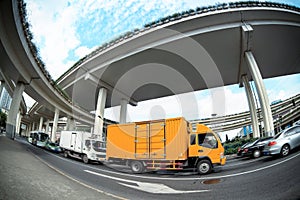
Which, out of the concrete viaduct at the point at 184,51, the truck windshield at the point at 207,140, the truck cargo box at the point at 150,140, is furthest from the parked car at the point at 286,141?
the concrete viaduct at the point at 184,51

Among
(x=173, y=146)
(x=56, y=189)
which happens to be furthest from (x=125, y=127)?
(x=56, y=189)

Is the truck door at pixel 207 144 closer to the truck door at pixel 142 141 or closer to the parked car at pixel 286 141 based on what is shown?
the truck door at pixel 142 141

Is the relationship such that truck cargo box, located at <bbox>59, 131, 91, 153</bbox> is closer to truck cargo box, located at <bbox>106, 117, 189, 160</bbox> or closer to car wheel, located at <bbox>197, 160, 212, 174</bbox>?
truck cargo box, located at <bbox>106, 117, 189, 160</bbox>

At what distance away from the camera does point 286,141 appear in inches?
37.9

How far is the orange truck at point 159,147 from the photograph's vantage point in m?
1.70

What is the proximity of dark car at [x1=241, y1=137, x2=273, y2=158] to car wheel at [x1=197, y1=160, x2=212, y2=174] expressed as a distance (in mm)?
388

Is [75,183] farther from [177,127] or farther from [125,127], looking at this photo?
[177,127]

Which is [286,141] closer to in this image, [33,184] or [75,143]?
[33,184]

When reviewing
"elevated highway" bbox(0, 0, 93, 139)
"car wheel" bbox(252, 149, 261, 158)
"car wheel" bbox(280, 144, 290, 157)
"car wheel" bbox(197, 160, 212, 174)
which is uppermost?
"elevated highway" bbox(0, 0, 93, 139)

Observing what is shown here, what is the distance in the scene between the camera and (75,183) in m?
0.98

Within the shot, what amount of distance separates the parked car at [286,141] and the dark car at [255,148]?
13 centimetres

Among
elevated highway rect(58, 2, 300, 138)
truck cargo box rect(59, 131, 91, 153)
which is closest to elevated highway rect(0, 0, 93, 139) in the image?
truck cargo box rect(59, 131, 91, 153)

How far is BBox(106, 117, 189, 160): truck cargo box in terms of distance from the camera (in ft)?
5.77

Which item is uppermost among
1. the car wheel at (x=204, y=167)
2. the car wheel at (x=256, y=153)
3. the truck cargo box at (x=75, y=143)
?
the car wheel at (x=256, y=153)
